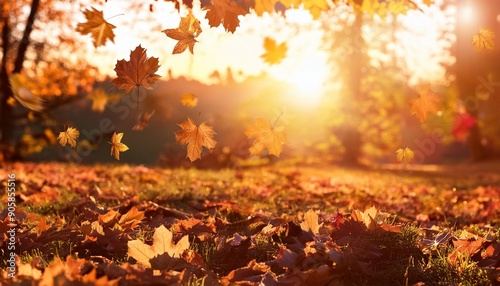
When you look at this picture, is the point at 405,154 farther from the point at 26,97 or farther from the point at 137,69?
the point at 26,97

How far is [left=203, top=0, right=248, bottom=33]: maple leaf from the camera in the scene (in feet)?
9.64

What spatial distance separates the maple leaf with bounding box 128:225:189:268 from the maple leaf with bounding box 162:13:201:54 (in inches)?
36.0

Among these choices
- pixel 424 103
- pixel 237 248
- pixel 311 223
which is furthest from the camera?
pixel 424 103

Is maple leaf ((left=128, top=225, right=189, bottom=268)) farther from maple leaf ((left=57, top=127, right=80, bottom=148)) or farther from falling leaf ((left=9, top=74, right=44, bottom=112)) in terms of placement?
falling leaf ((left=9, top=74, right=44, bottom=112))

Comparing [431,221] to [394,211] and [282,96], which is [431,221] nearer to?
[394,211]

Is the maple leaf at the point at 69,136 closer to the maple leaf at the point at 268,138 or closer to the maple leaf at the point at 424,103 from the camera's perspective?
the maple leaf at the point at 268,138

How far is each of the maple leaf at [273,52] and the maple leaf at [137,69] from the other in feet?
6.55

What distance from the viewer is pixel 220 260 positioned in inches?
123

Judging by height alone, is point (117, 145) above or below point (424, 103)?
below

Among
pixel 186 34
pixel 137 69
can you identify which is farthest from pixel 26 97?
pixel 186 34

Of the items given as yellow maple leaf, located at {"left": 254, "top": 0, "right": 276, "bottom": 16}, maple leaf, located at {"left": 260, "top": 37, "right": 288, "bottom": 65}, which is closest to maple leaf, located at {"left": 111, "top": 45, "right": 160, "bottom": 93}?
yellow maple leaf, located at {"left": 254, "top": 0, "right": 276, "bottom": 16}

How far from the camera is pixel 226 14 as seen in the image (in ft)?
9.72

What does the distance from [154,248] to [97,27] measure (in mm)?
1083

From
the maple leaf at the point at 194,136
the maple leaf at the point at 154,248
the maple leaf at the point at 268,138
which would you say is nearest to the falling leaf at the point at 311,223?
the maple leaf at the point at 268,138
